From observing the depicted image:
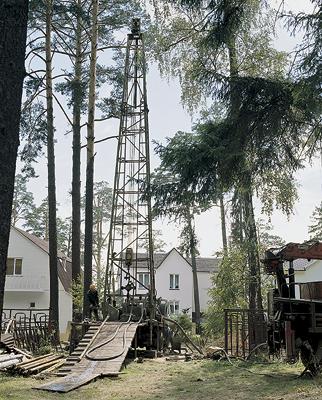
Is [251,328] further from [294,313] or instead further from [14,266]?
[14,266]

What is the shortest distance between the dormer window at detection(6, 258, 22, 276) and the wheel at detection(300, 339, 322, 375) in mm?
25849

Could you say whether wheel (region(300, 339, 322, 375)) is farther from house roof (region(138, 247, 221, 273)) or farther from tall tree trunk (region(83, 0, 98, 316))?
house roof (region(138, 247, 221, 273))

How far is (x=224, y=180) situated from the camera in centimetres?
1214

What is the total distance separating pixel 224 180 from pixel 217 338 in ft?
37.3

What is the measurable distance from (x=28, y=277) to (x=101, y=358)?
73.2 ft

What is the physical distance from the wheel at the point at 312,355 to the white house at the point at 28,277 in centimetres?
2429

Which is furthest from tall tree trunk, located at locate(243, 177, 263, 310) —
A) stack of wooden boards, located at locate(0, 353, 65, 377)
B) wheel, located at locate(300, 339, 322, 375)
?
stack of wooden boards, located at locate(0, 353, 65, 377)

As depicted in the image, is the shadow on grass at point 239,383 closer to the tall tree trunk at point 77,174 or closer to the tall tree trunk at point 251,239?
the tall tree trunk at point 251,239

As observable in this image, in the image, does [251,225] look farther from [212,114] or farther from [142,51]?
[142,51]

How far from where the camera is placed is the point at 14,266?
33.3 metres

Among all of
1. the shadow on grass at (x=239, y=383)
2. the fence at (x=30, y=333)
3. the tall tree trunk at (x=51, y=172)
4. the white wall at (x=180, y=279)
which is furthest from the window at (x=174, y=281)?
the shadow on grass at (x=239, y=383)

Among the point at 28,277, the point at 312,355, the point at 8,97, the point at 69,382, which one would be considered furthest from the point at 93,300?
the point at 28,277

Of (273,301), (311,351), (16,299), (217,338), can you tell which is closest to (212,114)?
(273,301)

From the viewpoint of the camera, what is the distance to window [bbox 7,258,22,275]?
33156mm
